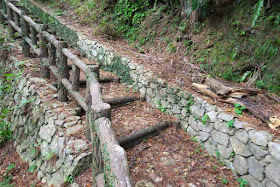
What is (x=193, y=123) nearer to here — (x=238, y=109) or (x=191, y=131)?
(x=191, y=131)

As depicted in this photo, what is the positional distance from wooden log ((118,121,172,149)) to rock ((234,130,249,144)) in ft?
4.01

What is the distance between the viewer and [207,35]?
14.4ft

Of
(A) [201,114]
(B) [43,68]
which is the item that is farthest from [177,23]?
(B) [43,68]

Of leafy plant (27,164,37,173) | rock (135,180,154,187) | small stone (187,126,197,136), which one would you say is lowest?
leafy plant (27,164,37,173)

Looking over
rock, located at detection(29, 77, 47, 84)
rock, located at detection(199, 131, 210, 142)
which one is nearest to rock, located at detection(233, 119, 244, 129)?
rock, located at detection(199, 131, 210, 142)

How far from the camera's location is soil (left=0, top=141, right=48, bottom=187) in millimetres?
3149

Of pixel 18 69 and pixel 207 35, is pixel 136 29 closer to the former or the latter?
pixel 207 35

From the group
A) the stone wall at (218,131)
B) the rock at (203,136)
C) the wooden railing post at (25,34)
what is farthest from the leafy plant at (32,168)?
the wooden railing post at (25,34)

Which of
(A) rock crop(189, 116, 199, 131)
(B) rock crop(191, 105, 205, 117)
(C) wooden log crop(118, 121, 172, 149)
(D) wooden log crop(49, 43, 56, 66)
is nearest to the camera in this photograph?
(C) wooden log crop(118, 121, 172, 149)

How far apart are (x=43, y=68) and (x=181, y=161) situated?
11.5 ft

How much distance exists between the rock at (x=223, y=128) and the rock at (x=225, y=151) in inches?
9.6

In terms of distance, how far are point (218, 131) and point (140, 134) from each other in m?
1.21

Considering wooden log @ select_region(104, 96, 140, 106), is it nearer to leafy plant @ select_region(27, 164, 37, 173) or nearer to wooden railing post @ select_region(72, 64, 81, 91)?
wooden railing post @ select_region(72, 64, 81, 91)

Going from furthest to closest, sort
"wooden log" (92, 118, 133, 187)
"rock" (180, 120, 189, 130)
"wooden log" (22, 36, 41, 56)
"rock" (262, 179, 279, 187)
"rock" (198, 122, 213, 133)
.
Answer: "wooden log" (22, 36, 41, 56), "rock" (180, 120, 189, 130), "rock" (198, 122, 213, 133), "rock" (262, 179, 279, 187), "wooden log" (92, 118, 133, 187)
